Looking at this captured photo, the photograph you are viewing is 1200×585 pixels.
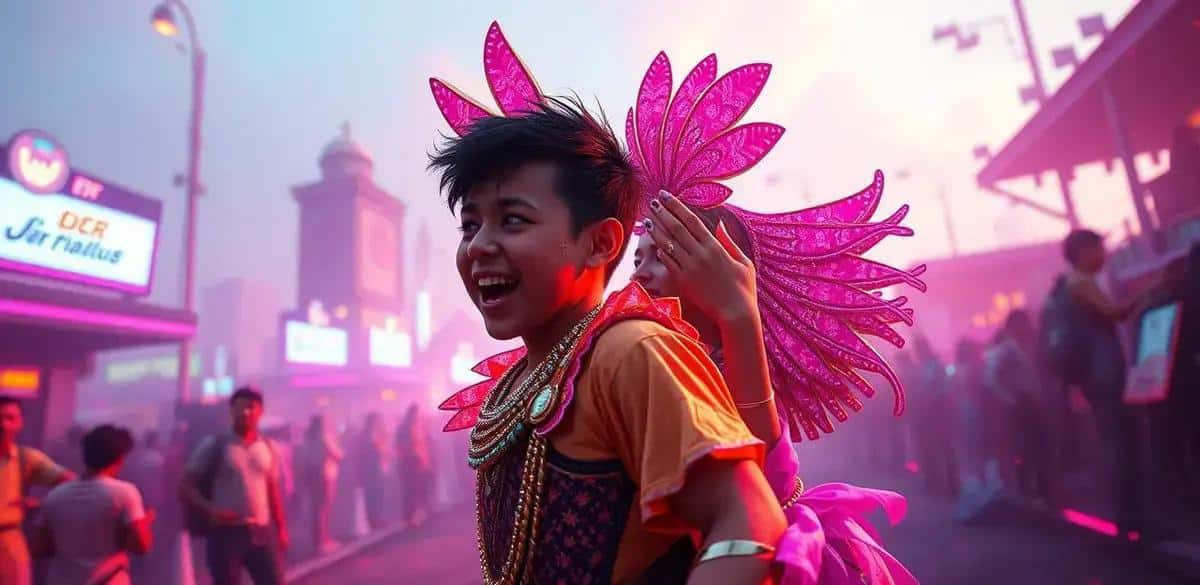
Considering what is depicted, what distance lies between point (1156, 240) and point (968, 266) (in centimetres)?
1882

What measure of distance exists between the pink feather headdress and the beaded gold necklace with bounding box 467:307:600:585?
65cm

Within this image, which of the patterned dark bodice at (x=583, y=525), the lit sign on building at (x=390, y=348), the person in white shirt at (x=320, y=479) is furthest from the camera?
the lit sign on building at (x=390, y=348)

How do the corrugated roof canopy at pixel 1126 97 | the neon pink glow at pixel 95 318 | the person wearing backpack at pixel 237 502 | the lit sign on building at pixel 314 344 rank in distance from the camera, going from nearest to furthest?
the person wearing backpack at pixel 237 502 → the corrugated roof canopy at pixel 1126 97 → the neon pink glow at pixel 95 318 → the lit sign on building at pixel 314 344

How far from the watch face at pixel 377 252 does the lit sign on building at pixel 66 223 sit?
1183 inches

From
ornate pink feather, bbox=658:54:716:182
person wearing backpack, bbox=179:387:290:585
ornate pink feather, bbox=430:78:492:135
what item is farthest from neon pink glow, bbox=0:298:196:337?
ornate pink feather, bbox=658:54:716:182

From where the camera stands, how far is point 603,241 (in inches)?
56.0

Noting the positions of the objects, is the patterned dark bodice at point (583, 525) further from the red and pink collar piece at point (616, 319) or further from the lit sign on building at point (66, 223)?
the lit sign on building at point (66, 223)

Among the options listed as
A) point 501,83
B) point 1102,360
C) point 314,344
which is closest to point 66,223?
point 501,83

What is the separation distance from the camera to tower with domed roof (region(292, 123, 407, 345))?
42672mm

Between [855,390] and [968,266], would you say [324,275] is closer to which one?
[968,266]

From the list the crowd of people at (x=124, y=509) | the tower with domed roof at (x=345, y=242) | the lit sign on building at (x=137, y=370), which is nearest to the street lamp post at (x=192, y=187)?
the crowd of people at (x=124, y=509)

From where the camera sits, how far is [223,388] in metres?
48.3

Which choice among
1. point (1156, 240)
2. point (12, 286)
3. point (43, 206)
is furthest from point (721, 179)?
point (43, 206)

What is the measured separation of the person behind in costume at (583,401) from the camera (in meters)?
1.00
